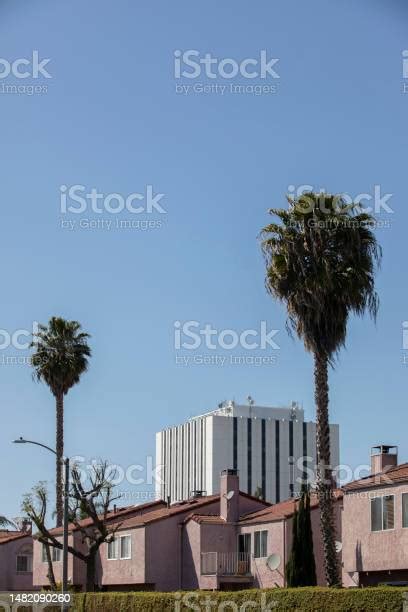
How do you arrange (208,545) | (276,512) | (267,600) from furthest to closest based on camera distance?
(208,545), (276,512), (267,600)

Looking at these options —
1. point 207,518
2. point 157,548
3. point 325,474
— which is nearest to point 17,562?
point 157,548

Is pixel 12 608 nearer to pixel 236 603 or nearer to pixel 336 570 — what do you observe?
pixel 236 603

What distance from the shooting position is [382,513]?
3819 centimetres

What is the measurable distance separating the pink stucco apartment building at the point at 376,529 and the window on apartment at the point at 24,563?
3555cm

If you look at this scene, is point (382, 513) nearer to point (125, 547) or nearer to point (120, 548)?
point (125, 547)

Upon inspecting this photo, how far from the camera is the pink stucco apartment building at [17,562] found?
71188 millimetres

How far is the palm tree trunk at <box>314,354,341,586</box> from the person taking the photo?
1428 inches

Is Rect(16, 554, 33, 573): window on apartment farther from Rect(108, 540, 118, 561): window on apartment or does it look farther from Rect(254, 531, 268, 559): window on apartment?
Rect(254, 531, 268, 559): window on apartment

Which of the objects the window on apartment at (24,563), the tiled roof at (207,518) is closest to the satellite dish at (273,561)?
the tiled roof at (207,518)

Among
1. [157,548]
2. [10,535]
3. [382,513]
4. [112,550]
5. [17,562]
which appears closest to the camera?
[382,513]

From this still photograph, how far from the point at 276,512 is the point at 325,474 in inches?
495

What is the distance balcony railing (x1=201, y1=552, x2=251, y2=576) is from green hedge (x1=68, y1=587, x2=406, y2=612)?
5.17 meters

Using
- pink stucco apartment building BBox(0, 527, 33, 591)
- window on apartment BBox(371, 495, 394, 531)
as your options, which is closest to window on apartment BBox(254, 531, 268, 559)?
window on apartment BBox(371, 495, 394, 531)

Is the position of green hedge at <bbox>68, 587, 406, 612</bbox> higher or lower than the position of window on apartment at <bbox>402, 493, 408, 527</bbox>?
lower
